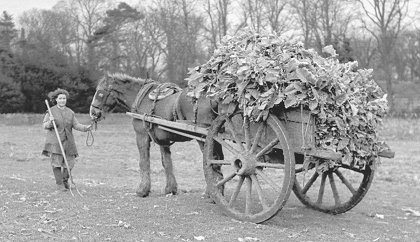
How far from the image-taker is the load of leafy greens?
22.6 feet

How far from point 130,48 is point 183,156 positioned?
2897 centimetres

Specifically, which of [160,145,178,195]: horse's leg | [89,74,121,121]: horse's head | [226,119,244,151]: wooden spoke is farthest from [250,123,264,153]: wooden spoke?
[89,74,121,121]: horse's head

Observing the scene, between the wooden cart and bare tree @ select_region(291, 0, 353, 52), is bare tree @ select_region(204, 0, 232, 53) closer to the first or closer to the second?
bare tree @ select_region(291, 0, 353, 52)

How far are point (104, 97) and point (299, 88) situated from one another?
174 inches

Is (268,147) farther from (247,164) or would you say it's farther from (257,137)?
(247,164)

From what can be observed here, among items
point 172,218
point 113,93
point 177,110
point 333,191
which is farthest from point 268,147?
point 113,93

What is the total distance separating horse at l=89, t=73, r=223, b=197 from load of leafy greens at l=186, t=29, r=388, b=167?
1152 mm

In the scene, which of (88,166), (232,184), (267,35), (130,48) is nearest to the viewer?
(267,35)

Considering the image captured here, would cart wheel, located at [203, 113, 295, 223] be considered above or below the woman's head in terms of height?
below

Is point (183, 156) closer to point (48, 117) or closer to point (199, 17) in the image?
point (48, 117)

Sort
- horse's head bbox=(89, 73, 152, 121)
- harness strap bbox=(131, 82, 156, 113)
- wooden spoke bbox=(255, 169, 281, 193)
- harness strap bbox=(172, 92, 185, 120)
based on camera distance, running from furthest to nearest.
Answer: horse's head bbox=(89, 73, 152, 121), harness strap bbox=(131, 82, 156, 113), harness strap bbox=(172, 92, 185, 120), wooden spoke bbox=(255, 169, 281, 193)

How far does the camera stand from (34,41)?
147ft

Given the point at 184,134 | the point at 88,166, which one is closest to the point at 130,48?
the point at 88,166

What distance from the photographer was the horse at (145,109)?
9.08m
